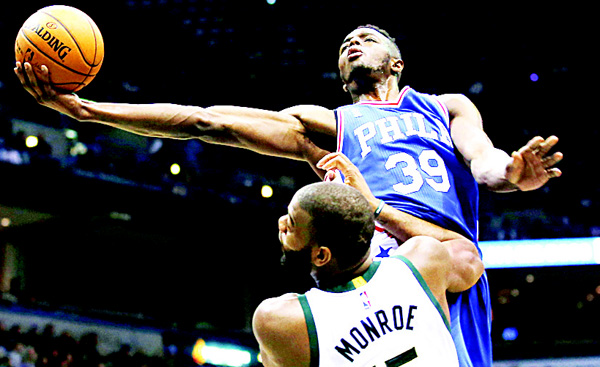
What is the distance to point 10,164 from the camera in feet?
48.2

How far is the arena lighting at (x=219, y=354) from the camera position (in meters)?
15.8

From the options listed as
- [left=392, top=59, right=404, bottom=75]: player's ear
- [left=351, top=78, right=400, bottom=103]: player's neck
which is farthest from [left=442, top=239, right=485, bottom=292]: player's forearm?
[left=392, top=59, right=404, bottom=75]: player's ear

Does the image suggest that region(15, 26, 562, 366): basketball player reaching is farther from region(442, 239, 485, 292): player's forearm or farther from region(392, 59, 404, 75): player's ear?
region(442, 239, 485, 292): player's forearm

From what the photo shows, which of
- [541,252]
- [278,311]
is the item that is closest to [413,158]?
[278,311]

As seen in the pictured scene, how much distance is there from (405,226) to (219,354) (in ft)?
47.5

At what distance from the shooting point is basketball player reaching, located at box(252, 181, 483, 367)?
2.10 m

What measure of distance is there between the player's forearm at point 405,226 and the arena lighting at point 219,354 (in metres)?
13.7

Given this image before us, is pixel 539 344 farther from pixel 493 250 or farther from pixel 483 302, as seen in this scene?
pixel 483 302

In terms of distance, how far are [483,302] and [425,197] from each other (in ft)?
1.75

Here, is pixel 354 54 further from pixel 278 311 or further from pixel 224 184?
pixel 224 184

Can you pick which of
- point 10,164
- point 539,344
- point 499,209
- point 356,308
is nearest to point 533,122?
point 499,209

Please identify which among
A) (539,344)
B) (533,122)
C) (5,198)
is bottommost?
(539,344)

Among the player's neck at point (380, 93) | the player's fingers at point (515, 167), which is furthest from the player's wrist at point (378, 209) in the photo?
the player's neck at point (380, 93)

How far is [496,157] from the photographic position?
2.73 m
